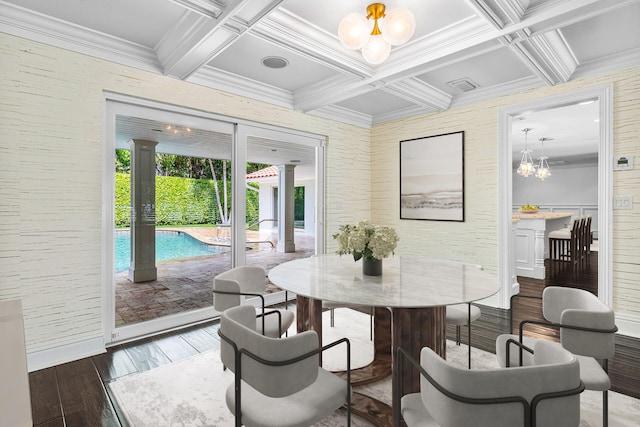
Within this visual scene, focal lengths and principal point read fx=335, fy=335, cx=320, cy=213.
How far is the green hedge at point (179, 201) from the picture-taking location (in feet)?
9.96

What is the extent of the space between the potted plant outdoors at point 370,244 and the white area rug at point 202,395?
84cm

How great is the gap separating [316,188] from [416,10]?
103 inches

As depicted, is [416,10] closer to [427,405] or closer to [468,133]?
[468,133]

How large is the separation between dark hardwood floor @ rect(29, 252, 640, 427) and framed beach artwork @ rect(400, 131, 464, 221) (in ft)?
4.59

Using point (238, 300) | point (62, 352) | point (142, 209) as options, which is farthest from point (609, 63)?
point (62, 352)

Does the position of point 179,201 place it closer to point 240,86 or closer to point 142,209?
point 142,209

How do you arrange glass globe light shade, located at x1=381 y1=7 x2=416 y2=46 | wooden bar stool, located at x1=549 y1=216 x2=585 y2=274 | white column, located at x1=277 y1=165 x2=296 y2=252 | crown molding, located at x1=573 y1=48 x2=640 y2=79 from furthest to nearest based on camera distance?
1. wooden bar stool, located at x1=549 y1=216 x2=585 y2=274
2. white column, located at x1=277 y1=165 x2=296 y2=252
3. crown molding, located at x1=573 y1=48 x2=640 y2=79
4. glass globe light shade, located at x1=381 y1=7 x2=416 y2=46

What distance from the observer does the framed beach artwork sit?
426cm

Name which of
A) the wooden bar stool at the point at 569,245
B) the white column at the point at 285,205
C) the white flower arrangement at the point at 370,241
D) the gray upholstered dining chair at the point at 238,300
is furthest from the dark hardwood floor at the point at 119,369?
the wooden bar stool at the point at 569,245

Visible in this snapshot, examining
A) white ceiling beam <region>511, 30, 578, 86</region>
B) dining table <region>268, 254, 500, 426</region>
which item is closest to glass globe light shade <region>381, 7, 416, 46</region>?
white ceiling beam <region>511, 30, 578, 86</region>

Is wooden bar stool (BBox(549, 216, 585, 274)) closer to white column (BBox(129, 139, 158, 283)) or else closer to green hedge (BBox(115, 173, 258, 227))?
green hedge (BBox(115, 173, 258, 227))

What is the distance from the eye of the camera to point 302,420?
125cm

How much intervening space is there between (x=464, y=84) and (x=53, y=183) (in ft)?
13.3

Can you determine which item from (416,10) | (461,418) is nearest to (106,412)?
(461,418)
